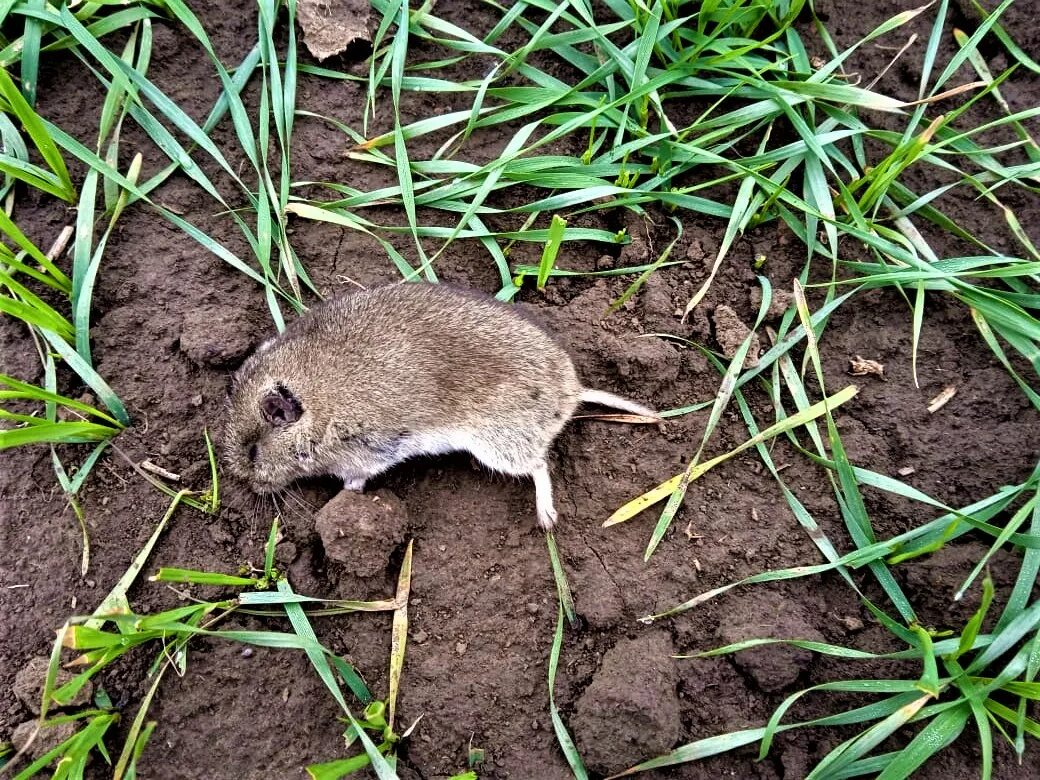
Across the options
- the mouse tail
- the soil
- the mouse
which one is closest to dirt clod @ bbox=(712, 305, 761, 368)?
the soil

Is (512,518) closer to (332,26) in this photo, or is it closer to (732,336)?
(732,336)

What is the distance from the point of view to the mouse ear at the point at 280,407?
3016mm

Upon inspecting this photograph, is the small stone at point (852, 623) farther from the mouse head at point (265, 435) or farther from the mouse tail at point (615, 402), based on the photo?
the mouse head at point (265, 435)

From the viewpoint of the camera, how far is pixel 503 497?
10.4ft

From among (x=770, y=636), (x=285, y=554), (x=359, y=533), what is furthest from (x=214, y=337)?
(x=770, y=636)

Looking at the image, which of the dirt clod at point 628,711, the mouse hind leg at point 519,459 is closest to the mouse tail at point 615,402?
the mouse hind leg at point 519,459

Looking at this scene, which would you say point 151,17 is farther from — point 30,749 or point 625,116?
point 30,749

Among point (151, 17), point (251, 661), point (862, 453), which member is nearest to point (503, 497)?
point (251, 661)

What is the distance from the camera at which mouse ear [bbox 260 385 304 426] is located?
9.89 ft

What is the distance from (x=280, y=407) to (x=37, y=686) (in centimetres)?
140

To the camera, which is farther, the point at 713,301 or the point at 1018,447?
the point at 713,301

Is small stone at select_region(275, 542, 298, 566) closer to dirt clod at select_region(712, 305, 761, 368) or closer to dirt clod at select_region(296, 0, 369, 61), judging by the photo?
dirt clod at select_region(712, 305, 761, 368)

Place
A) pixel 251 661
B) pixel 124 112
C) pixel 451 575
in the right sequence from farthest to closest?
pixel 124 112 → pixel 451 575 → pixel 251 661

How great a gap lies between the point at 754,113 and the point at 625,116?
666 mm
